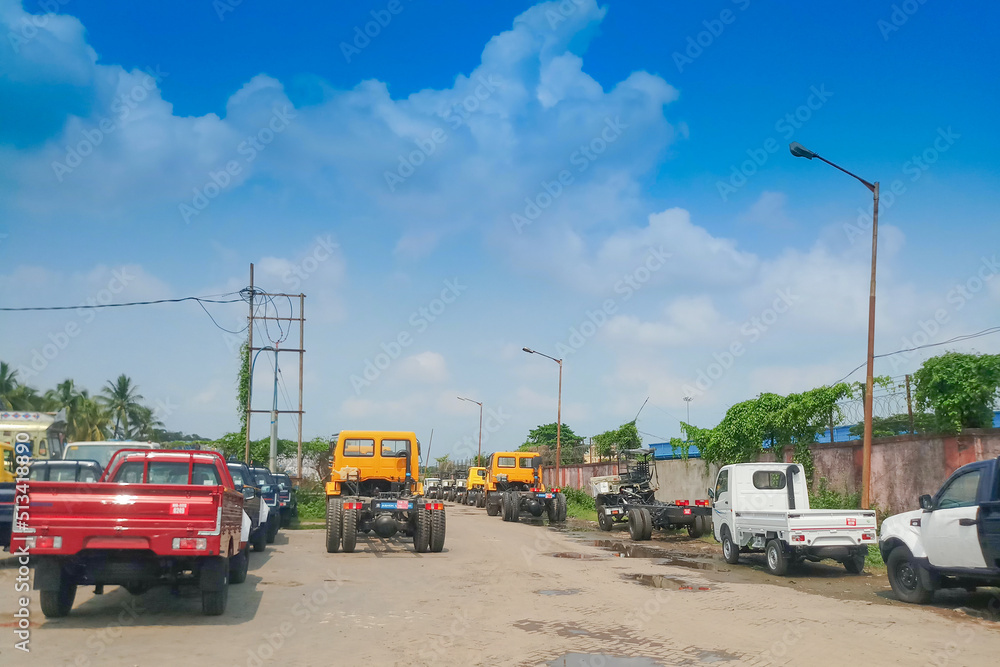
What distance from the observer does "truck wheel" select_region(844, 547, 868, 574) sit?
1420 cm

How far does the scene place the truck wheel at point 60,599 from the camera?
898cm

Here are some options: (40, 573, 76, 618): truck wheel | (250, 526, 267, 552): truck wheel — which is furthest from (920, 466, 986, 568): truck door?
(250, 526, 267, 552): truck wheel

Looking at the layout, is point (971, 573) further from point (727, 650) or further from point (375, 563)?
point (375, 563)

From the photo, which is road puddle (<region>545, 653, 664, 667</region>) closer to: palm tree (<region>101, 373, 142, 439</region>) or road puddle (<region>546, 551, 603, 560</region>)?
road puddle (<region>546, 551, 603, 560</region>)

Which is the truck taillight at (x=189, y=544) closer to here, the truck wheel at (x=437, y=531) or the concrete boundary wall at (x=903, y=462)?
the truck wheel at (x=437, y=531)

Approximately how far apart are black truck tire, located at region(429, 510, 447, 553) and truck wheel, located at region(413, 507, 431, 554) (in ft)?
0.30

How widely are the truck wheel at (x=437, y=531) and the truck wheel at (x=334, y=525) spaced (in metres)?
2.00

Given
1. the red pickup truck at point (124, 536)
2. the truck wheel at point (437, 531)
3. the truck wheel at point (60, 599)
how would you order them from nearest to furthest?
1. the red pickup truck at point (124, 536)
2. the truck wheel at point (60, 599)
3. the truck wheel at point (437, 531)

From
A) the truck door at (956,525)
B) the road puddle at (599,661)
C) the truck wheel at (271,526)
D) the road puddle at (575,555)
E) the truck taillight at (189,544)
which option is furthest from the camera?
the truck wheel at (271,526)

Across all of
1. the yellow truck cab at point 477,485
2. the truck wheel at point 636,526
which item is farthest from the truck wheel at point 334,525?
the yellow truck cab at point 477,485

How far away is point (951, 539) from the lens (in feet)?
33.3

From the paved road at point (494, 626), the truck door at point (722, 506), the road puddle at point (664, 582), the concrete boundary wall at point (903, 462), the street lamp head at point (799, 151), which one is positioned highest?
the street lamp head at point (799, 151)

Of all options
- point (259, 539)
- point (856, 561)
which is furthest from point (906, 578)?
point (259, 539)

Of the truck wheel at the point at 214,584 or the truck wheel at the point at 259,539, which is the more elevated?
the truck wheel at the point at 214,584
